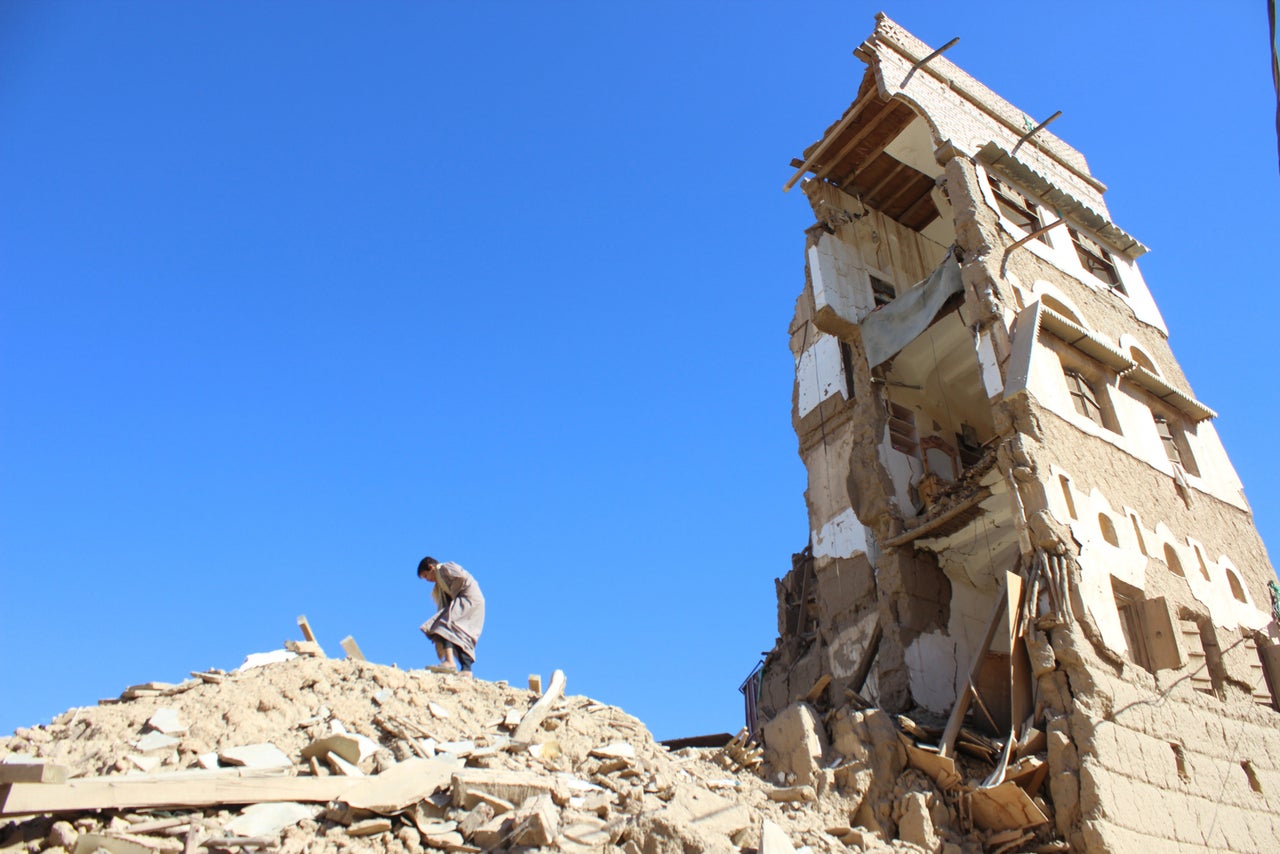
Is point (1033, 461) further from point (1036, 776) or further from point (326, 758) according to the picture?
point (326, 758)

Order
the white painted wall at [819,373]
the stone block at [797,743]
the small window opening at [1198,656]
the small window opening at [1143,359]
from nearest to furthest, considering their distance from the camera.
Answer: the stone block at [797,743] → the small window opening at [1198,656] → the small window opening at [1143,359] → the white painted wall at [819,373]

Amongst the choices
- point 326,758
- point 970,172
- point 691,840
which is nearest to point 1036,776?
point 691,840

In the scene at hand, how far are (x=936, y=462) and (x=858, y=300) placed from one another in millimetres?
3184

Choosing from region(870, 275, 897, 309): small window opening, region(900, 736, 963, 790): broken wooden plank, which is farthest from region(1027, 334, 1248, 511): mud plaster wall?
region(900, 736, 963, 790): broken wooden plank

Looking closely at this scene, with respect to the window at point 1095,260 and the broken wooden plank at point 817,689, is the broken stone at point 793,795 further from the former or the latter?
the window at point 1095,260

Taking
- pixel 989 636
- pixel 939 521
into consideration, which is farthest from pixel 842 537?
pixel 989 636

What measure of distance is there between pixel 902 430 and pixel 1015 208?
14.4ft

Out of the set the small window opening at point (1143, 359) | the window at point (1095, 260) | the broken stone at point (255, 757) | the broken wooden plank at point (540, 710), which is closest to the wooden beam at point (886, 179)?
the window at point (1095, 260)

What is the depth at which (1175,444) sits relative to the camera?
51.4 feet

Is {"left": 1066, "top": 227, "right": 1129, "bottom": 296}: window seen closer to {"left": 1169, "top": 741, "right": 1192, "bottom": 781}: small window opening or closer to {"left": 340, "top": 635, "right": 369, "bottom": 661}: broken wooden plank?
{"left": 1169, "top": 741, "right": 1192, "bottom": 781}: small window opening

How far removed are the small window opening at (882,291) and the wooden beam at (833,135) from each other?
2442 mm

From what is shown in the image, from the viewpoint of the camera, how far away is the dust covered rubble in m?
6.27

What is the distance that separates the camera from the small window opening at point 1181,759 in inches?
411

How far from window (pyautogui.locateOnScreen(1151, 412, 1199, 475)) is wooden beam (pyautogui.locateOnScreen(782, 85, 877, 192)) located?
725 cm
